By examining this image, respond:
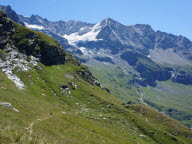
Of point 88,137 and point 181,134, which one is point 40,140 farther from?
point 181,134

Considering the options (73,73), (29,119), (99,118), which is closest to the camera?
(29,119)

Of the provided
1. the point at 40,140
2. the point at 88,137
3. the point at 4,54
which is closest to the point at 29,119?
the point at 88,137

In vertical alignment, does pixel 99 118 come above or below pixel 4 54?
below

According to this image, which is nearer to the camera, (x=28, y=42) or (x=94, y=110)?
(x=94, y=110)

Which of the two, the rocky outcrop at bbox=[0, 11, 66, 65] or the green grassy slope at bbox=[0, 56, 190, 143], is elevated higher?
the rocky outcrop at bbox=[0, 11, 66, 65]

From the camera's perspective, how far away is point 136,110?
168000 millimetres

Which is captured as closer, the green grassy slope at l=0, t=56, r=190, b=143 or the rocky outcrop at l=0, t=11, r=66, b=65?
the green grassy slope at l=0, t=56, r=190, b=143

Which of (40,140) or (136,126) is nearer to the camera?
(40,140)

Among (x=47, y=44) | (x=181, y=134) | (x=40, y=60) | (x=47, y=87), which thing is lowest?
(x=181, y=134)

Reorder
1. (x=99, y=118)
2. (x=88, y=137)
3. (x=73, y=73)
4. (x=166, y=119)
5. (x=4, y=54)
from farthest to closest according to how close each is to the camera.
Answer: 1. (x=73, y=73)
2. (x=166, y=119)
3. (x=4, y=54)
4. (x=99, y=118)
5. (x=88, y=137)

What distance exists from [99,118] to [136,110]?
53.8 metres

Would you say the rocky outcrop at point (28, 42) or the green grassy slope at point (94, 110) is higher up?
the rocky outcrop at point (28, 42)

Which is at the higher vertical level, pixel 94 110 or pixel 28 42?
pixel 28 42

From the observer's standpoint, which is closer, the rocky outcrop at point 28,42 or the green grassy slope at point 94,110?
the green grassy slope at point 94,110
